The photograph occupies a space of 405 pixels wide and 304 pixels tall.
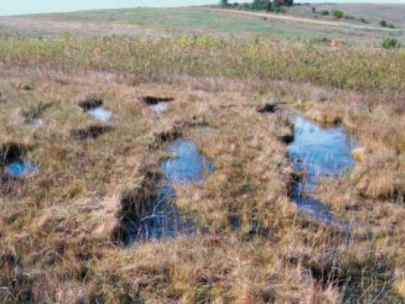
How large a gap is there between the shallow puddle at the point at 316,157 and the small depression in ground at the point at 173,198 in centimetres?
173

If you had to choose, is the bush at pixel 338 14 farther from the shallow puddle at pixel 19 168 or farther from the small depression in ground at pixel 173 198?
the shallow puddle at pixel 19 168

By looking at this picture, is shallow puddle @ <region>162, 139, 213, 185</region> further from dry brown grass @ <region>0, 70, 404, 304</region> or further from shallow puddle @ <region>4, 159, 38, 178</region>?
shallow puddle @ <region>4, 159, 38, 178</region>

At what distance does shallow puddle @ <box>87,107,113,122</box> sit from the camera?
463 inches

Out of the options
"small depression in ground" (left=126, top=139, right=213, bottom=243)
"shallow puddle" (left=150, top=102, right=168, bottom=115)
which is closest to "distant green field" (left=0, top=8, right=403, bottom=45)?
"shallow puddle" (left=150, top=102, right=168, bottom=115)

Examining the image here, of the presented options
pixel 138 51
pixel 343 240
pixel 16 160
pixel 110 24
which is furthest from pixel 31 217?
pixel 110 24

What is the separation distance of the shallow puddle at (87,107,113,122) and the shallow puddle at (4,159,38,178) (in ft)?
11.5

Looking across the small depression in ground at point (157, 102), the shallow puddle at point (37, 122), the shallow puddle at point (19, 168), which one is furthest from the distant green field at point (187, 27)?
the shallow puddle at point (19, 168)

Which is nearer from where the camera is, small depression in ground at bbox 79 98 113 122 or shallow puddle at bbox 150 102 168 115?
small depression in ground at bbox 79 98 113 122

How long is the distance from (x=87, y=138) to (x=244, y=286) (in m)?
5.96

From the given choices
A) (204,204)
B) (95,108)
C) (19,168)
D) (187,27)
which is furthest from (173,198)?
(187,27)

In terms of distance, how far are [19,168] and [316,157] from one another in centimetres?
576

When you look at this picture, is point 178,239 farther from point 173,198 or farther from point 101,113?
point 101,113

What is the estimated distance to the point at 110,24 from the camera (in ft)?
177

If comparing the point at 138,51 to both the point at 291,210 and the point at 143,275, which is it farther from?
the point at 143,275
